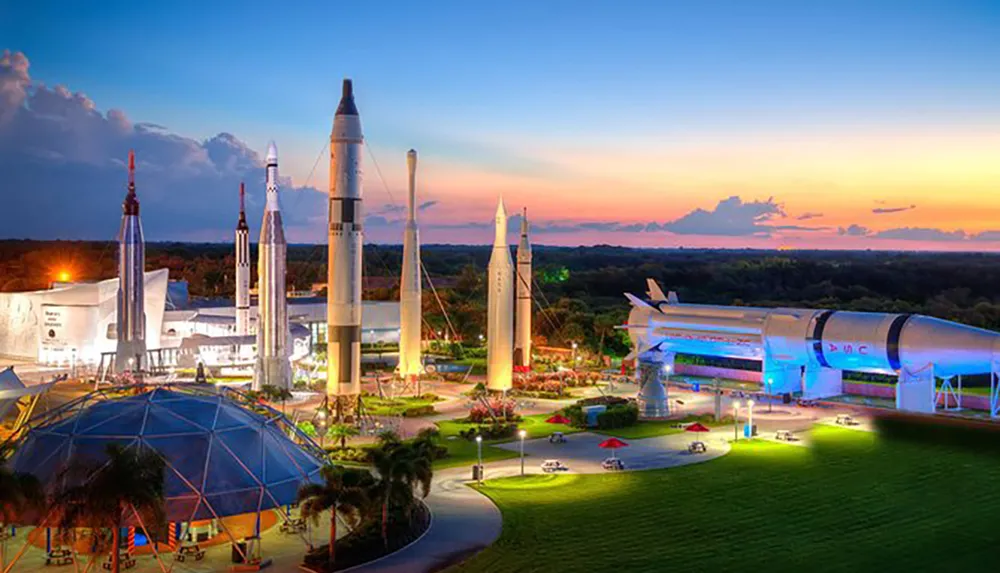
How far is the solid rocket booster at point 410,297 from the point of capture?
186 feet

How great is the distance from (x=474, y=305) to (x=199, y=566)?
237 feet

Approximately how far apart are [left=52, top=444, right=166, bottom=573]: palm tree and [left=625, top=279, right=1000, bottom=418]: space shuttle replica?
32.1m

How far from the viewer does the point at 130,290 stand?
176 feet

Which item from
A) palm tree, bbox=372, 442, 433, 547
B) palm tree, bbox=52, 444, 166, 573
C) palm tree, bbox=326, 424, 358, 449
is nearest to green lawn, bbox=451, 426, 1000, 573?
palm tree, bbox=372, 442, 433, 547

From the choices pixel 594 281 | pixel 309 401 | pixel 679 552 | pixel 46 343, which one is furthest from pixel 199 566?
pixel 594 281

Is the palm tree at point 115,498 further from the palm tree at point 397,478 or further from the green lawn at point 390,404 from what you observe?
the green lawn at point 390,404

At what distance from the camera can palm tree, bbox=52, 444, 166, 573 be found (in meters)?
21.6

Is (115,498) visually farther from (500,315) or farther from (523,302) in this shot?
(523,302)

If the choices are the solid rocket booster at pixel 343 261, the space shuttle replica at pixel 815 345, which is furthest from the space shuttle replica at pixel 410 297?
the space shuttle replica at pixel 815 345

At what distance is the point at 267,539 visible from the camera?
27.0 m

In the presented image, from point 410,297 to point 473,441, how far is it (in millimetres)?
15146

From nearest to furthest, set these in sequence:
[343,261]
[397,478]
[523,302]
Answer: [397,478] < [343,261] < [523,302]

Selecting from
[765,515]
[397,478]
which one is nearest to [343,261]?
[397,478]

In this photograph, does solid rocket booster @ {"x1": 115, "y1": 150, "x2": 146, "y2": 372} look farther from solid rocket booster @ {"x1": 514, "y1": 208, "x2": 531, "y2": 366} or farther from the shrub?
solid rocket booster @ {"x1": 514, "y1": 208, "x2": 531, "y2": 366}
